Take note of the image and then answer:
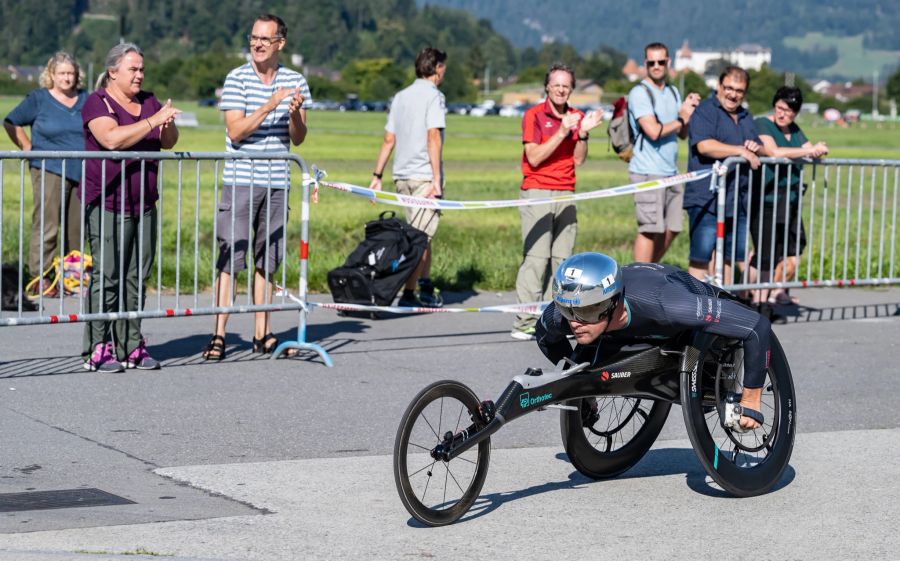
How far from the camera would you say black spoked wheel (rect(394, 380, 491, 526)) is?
17.1 feet

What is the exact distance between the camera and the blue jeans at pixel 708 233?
11383 mm

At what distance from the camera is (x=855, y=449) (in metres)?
7.07

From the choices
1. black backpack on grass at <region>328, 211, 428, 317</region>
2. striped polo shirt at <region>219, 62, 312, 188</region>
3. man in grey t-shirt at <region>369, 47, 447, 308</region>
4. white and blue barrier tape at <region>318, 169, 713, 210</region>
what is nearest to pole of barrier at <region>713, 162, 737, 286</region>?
white and blue barrier tape at <region>318, 169, 713, 210</region>

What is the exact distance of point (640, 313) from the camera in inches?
221

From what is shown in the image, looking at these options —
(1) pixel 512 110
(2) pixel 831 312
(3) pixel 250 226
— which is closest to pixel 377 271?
(3) pixel 250 226

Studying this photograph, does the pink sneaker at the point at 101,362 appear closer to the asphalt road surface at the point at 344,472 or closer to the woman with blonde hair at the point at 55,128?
the asphalt road surface at the point at 344,472

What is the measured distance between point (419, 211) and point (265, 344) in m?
2.63

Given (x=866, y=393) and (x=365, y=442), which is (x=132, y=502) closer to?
(x=365, y=442)

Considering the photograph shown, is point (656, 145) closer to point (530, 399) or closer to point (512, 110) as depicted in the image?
point (530, 399)

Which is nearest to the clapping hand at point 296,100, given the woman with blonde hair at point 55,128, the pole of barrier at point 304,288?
the pole of barrier at point 304,288

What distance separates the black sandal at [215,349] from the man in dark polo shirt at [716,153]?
13.7 ft

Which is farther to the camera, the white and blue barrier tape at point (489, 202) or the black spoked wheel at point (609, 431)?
the white and blue barrier tape at point (489, 202)

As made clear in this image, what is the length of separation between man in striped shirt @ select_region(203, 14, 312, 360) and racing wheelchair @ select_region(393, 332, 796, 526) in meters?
3.68

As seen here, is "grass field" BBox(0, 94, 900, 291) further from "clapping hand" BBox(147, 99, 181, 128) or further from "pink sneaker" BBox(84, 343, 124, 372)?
"pink sneaker" BBox(84, 343, 124, 372)
